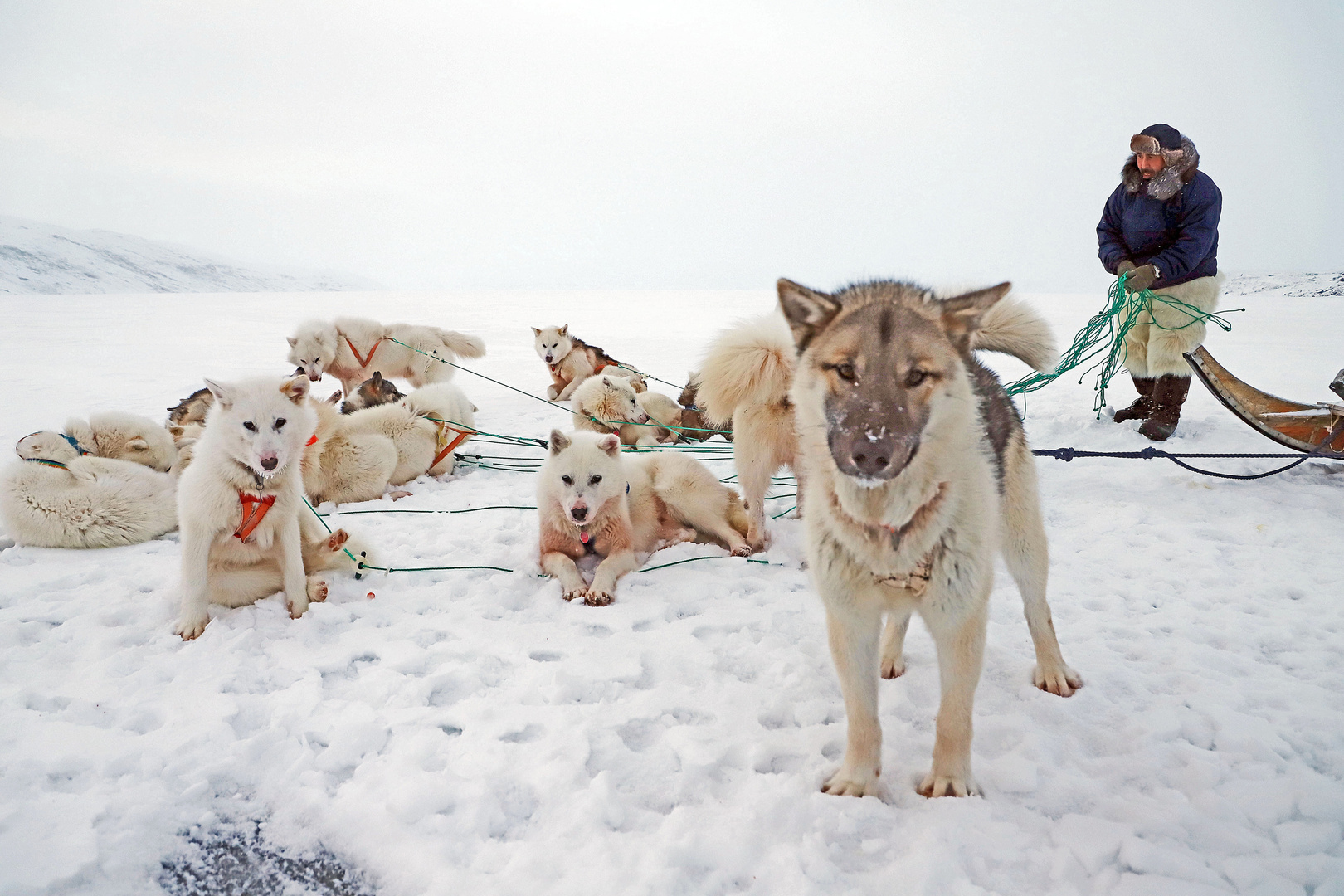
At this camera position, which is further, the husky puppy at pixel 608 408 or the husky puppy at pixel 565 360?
the husky puppy at pixel 565 360

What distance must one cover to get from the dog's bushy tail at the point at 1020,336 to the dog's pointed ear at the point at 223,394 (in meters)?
3.23

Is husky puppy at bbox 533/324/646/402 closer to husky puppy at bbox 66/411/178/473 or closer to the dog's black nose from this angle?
husky puppy at bbox 66/411/178/473

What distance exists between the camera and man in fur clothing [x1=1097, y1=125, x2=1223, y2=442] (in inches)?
186

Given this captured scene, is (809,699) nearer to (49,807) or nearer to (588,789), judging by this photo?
(588,789)

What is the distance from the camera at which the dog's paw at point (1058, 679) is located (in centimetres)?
243

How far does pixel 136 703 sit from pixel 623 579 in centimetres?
213

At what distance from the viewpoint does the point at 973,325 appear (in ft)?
6.00

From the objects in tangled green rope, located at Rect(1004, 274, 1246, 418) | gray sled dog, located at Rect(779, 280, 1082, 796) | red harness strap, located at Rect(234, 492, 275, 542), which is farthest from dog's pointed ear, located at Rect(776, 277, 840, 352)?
tangled green rope, located at Rect(1004, 274, 1246, 418)

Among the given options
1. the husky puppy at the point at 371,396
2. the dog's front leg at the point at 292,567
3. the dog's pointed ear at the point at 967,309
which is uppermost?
the dog's pointed ear at the point at 967,309

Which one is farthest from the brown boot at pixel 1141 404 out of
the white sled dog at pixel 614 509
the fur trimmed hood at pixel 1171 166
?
the white sled dog at pixel 614 509

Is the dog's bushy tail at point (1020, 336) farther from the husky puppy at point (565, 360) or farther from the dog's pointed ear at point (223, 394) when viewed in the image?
the husky puppy at point (565, 360)

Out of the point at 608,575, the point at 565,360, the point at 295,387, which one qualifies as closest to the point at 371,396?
the point at 565,360

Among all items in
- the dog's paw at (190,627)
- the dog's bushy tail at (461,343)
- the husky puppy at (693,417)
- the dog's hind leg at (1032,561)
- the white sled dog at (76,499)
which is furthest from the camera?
the dog's bushy tail at (461,343)

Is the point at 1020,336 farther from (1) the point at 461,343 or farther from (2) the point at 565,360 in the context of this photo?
(1) the point at 461,343
